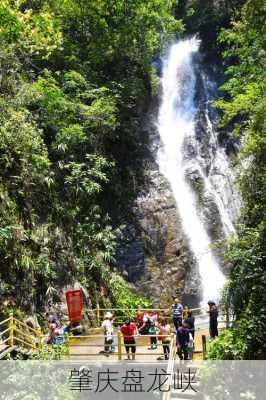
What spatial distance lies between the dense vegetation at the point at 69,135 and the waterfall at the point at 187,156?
195cm

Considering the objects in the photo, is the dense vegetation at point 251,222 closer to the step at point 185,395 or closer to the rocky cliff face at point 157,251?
the step at point 185,395

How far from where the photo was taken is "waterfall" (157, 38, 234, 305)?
23.5 m

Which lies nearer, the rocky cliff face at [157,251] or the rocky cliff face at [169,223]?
the rocky cliff face at [157,251]

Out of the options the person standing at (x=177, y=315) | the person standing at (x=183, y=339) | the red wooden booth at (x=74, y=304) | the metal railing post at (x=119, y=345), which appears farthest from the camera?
the red wooden booth at (x=74, y=304)

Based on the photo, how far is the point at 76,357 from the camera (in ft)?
45.1

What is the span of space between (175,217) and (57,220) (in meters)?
7.37

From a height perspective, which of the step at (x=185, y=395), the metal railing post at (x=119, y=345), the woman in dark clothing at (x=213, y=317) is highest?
the woman in dark clothing at (x=213, y=317)

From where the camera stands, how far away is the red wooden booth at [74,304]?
16922 mm

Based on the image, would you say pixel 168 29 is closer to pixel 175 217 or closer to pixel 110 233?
pixel 175 217

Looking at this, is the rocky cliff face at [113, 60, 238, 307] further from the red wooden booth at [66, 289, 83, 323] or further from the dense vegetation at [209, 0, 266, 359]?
the dense vegetation at [209, 0, 266, 359]

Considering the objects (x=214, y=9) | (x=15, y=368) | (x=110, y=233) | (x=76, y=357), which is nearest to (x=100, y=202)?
(x=110, y=233)

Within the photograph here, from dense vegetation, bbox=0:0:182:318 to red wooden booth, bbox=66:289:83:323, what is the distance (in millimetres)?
896

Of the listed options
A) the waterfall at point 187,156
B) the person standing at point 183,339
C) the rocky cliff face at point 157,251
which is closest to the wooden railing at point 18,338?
the person standing at point 183,339

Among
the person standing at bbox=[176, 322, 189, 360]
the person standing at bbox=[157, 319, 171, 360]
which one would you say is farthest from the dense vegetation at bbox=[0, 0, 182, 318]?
the person standing at bbox=[176, 322, 189, 360]
